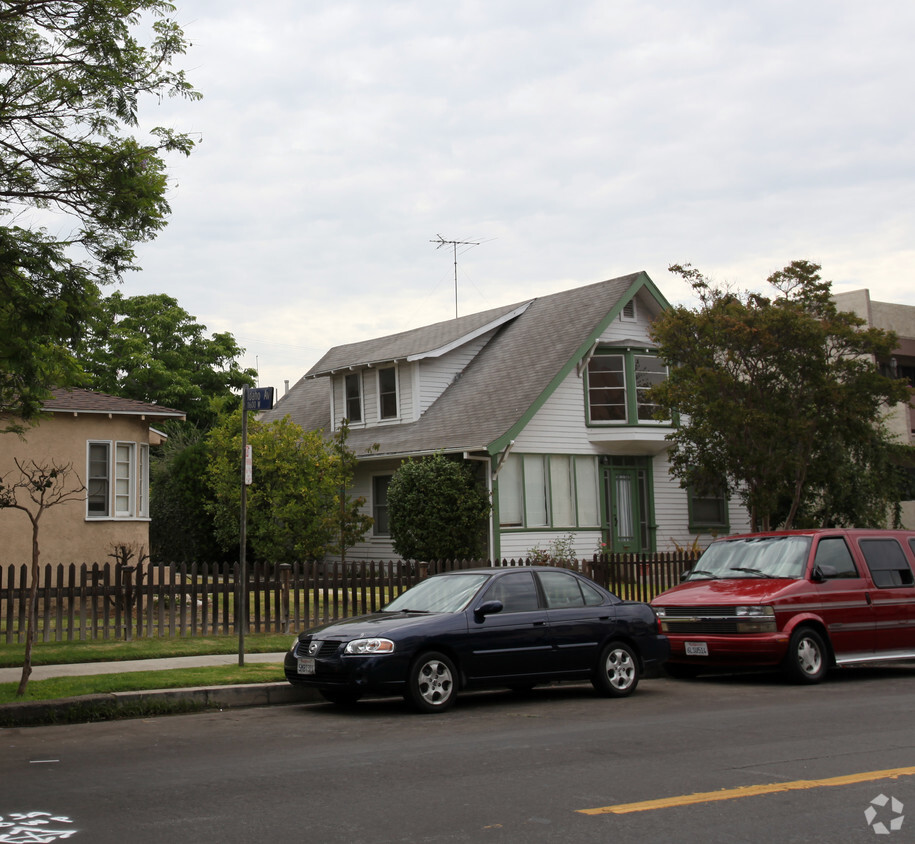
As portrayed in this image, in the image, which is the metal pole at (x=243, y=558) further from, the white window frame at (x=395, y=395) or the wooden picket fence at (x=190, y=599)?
the white window frame at (x=395, y=395)

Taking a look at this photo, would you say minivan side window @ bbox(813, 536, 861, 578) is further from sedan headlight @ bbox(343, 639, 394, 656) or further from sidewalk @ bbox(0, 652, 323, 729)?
sidewalk @ bbox(0, 652, 323, 729)

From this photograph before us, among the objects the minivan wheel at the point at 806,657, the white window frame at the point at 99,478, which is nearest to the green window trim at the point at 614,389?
the white window frame at the point at 99,478

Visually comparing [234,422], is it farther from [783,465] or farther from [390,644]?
[390,644]

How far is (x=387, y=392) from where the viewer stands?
2948 centimetres

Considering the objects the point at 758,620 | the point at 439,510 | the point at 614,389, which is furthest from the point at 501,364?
the point at 758,620

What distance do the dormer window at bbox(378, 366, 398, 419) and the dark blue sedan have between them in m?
17.0

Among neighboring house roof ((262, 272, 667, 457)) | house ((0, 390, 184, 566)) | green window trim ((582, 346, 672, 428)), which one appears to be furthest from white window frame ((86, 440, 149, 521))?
green window trim ((582, 346, 672, 428))

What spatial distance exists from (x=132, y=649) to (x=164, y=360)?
41.1m

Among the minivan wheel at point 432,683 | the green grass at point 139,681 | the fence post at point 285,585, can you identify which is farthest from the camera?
the fence post at point 285,585

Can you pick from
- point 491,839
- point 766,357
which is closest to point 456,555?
point 766,357

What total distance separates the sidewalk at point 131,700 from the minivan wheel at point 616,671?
125 inches

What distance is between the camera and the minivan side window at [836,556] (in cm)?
1361

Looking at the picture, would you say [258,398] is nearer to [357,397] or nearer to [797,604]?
[797,604]

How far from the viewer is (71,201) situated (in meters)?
11.7
